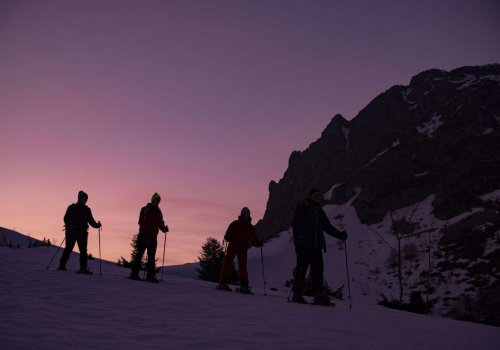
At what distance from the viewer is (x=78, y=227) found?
1181cm

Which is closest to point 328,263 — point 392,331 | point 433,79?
point 392,331

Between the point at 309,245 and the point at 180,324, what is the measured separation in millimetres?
4566

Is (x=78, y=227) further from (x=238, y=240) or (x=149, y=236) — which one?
(x=238, y=240)

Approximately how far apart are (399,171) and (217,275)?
40.0 metres

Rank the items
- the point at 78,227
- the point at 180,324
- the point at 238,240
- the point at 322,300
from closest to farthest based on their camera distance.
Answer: the point at 180,324
the point at 322,300
the point at 238,240
the point at 78,227

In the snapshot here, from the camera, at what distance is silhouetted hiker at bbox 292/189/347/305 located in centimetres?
967

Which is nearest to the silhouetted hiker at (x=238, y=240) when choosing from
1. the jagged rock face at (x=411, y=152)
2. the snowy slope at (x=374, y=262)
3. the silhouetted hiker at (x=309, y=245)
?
the silhouetted hiker at (x=309, y=245)

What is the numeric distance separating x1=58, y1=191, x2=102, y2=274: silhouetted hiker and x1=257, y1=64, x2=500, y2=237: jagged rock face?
3444cm

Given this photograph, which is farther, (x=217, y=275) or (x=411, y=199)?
(x=411, y=199)

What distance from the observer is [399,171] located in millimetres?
57375

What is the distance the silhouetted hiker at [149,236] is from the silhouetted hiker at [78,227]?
1.52m

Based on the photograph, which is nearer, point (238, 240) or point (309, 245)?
point (309, 245)

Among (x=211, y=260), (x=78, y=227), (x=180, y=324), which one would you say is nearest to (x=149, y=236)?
(x=78, y=227)

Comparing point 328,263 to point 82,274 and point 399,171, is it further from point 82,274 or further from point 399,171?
point 82,274
